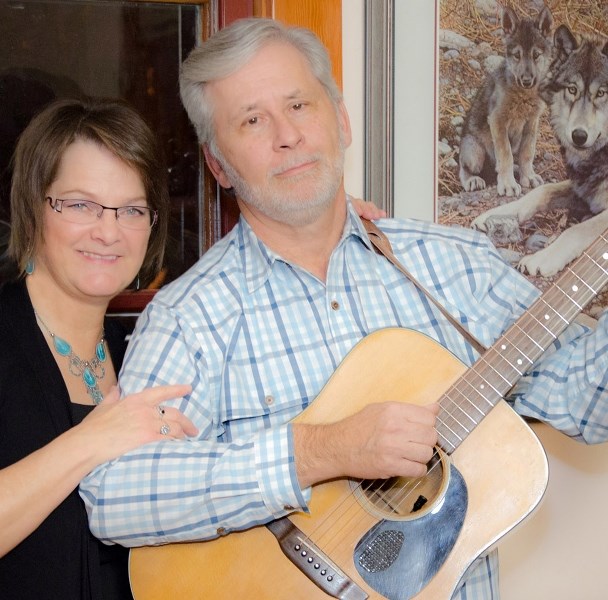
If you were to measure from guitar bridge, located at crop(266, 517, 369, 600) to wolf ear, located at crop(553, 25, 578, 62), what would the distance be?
1.19 metres

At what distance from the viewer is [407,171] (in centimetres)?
198

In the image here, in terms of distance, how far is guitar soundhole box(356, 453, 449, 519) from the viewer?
157 centimetres

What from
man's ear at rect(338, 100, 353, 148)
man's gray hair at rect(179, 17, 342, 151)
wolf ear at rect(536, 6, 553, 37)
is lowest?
man's ear at rect(338, 100, 353, 148)

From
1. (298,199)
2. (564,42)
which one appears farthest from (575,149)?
(298,199)

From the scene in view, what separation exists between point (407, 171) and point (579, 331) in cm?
51

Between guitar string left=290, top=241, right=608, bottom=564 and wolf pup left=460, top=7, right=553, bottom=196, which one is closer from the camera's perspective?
guitar string left=290, top=241, right=608, bottom=564

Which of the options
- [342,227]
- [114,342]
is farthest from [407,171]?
[114,342]

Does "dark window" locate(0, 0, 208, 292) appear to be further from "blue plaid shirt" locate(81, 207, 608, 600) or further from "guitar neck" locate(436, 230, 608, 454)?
"guitar neck" locate(436, 230, 608, 454)

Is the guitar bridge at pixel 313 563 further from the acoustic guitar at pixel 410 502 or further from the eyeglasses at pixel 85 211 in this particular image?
the eyeglasses at pixel 85 211

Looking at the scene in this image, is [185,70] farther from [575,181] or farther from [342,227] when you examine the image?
[575,181]

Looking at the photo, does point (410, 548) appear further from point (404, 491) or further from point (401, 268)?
point (401, 268)

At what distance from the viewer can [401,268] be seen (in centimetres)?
174

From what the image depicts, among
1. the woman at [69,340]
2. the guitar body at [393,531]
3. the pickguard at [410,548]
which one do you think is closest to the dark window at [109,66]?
the woman at [69,340]

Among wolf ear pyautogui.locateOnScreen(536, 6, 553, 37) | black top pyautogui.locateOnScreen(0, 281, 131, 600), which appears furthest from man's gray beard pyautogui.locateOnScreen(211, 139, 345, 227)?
wolf ear pyautogui.locateOnScreen(536, 6, 553, 37)
